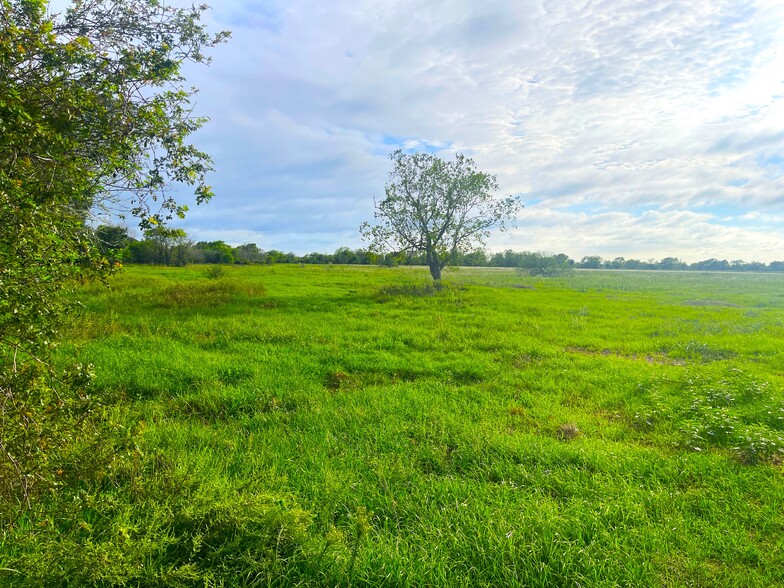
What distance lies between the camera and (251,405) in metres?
6.98

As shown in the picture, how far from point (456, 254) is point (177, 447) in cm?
2939

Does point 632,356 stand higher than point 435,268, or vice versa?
point 435,268


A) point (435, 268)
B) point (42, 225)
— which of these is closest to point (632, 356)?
point (42, 225)

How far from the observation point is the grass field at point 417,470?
10.8 ft

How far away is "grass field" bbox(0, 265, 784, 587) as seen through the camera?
3.30m

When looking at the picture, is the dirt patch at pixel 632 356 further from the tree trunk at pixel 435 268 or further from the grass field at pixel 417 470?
the tree trunk at pixel 435 268

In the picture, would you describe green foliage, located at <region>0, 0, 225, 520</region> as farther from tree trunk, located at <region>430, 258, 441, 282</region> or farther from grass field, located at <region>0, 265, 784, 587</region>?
tree trunk, located at <region>430, 258, 441, 282</region>

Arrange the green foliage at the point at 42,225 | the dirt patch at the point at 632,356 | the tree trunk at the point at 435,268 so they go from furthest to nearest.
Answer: the tree trunk at the point at 435,268
the dirt patch at the point at 632,356
the green foliage at the point at 42,225

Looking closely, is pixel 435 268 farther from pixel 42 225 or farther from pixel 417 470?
pixel 42 225

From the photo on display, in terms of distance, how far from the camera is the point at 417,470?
4938mm

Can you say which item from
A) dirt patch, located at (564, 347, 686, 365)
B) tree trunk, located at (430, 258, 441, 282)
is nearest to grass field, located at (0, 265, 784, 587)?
dirt patch, located at (564, 347, 686, 365)

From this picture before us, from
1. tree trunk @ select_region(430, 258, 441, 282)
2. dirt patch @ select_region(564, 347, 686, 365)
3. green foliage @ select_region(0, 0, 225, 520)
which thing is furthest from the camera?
tree trunk @ select_region(430, 258, 441, 282)

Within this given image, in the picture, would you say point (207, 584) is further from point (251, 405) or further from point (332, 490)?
point (251, 405)

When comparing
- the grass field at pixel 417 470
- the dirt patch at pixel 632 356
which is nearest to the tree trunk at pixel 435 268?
the dirt patch at pixel 632 356
